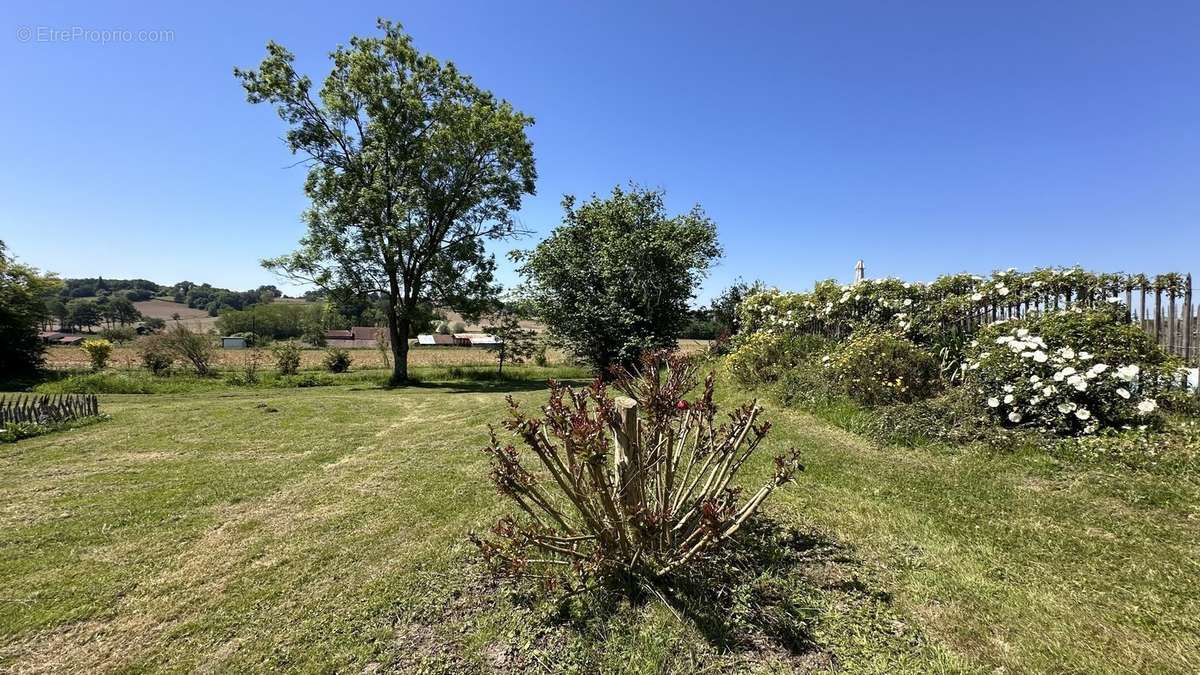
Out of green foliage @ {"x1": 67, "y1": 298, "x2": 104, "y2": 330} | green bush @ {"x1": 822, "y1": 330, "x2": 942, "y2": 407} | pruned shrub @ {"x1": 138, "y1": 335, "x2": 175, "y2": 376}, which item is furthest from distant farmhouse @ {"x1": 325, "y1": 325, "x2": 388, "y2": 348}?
green bush @ {"x1": 822, "y1": 330, "x2": 942, "y2": 407}

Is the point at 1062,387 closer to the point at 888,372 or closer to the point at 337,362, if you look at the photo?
the point at 888,372

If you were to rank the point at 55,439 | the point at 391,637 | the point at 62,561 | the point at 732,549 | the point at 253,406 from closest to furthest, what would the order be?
the point at 391,637, the point at 732,549, the point at 62,561, the point at 55,439, the point at 253,406

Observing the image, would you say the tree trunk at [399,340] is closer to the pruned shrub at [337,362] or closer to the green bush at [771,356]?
the pruned shrub at [337,362]

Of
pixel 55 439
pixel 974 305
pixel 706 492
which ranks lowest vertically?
pixel 55 439

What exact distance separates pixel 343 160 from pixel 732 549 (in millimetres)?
21598

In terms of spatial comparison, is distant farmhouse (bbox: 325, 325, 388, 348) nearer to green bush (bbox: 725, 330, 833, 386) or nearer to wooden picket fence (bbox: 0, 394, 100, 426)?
wooden picket fence (bbox: 0, 394, 100, 426)

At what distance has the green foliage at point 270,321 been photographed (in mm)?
67188

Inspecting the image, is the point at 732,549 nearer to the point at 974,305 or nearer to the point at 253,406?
the point at 974,305

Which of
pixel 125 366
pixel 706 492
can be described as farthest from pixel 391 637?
pixel 125 366

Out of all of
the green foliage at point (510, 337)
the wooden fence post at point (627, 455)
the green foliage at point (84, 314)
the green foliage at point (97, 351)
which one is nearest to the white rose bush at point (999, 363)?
the wooden fence post at point (627, 455)

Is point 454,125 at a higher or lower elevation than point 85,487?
higher

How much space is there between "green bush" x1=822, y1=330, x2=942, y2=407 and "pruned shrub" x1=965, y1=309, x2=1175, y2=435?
1009 millimetres

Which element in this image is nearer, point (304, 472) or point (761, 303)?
point (304, 472)

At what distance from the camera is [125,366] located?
20797 millimetres
